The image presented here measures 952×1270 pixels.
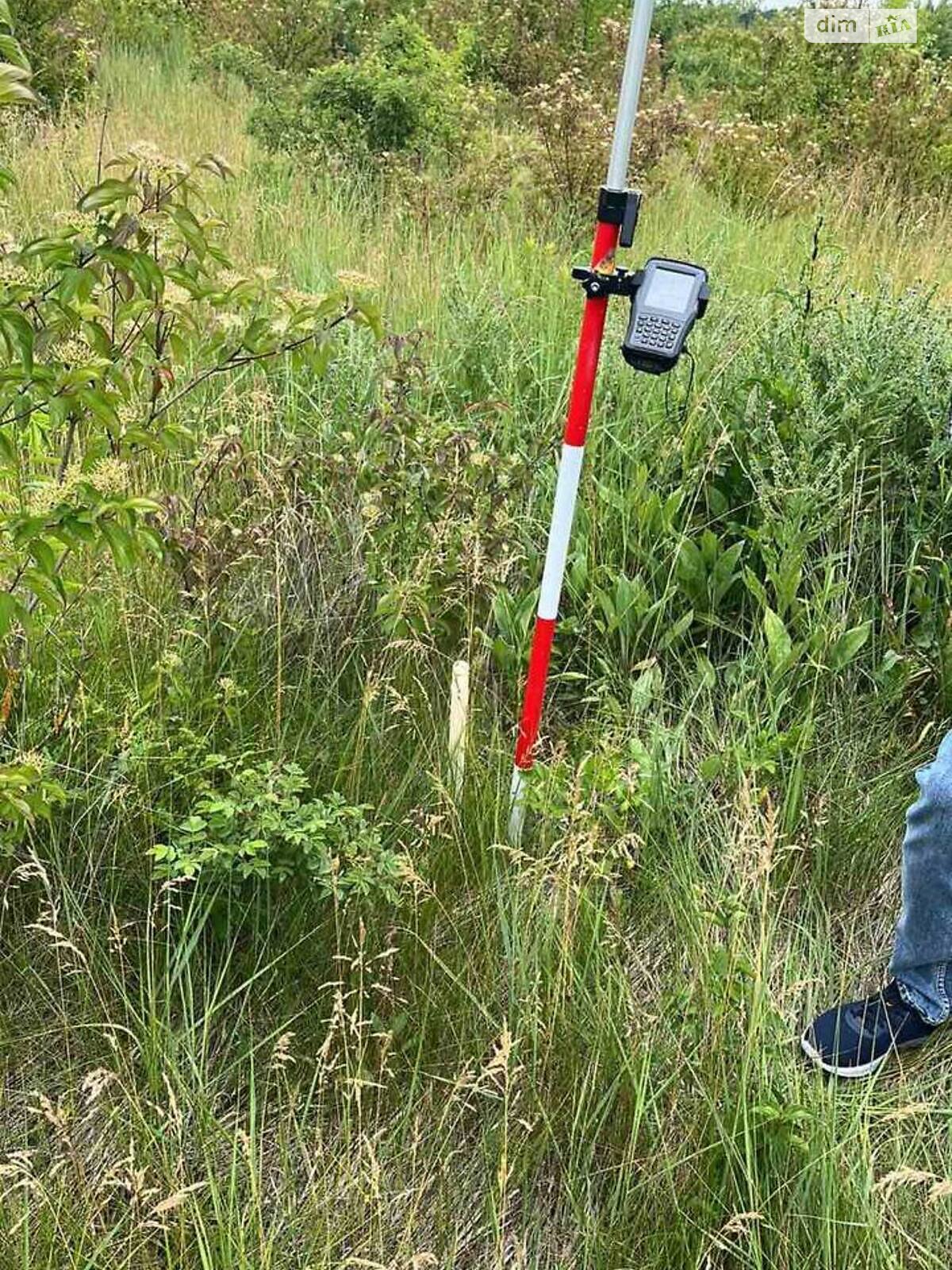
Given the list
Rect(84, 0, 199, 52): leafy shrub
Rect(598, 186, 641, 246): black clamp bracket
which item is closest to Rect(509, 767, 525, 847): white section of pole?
Rect(598, 186, 641, 246): black clamp bracket

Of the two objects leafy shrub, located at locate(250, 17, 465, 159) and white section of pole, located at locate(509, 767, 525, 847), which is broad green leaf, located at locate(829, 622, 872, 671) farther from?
leafy shrub, located at locate(250, 17, 465, 159)

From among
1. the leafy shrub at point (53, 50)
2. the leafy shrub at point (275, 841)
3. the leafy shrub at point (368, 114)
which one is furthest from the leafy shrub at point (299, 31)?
the leafy shrub at point (275, 841)

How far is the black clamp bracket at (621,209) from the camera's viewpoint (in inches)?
65.9

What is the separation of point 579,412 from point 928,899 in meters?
1.00

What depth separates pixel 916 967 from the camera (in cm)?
180

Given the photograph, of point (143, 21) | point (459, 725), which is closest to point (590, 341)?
point (459, 725)

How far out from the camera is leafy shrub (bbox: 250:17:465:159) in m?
5.45

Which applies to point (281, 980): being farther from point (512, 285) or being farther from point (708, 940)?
point (512, 285)

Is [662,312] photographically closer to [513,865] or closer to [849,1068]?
[513,865]

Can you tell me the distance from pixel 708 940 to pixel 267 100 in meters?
5.79

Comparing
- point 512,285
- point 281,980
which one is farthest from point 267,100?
point 281,980

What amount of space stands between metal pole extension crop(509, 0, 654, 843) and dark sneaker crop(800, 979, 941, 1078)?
1.98 ft

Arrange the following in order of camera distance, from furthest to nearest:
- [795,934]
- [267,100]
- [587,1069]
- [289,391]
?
[267,100] → [289,391] → [795,934] → [587,1069]

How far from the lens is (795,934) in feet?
6.38
